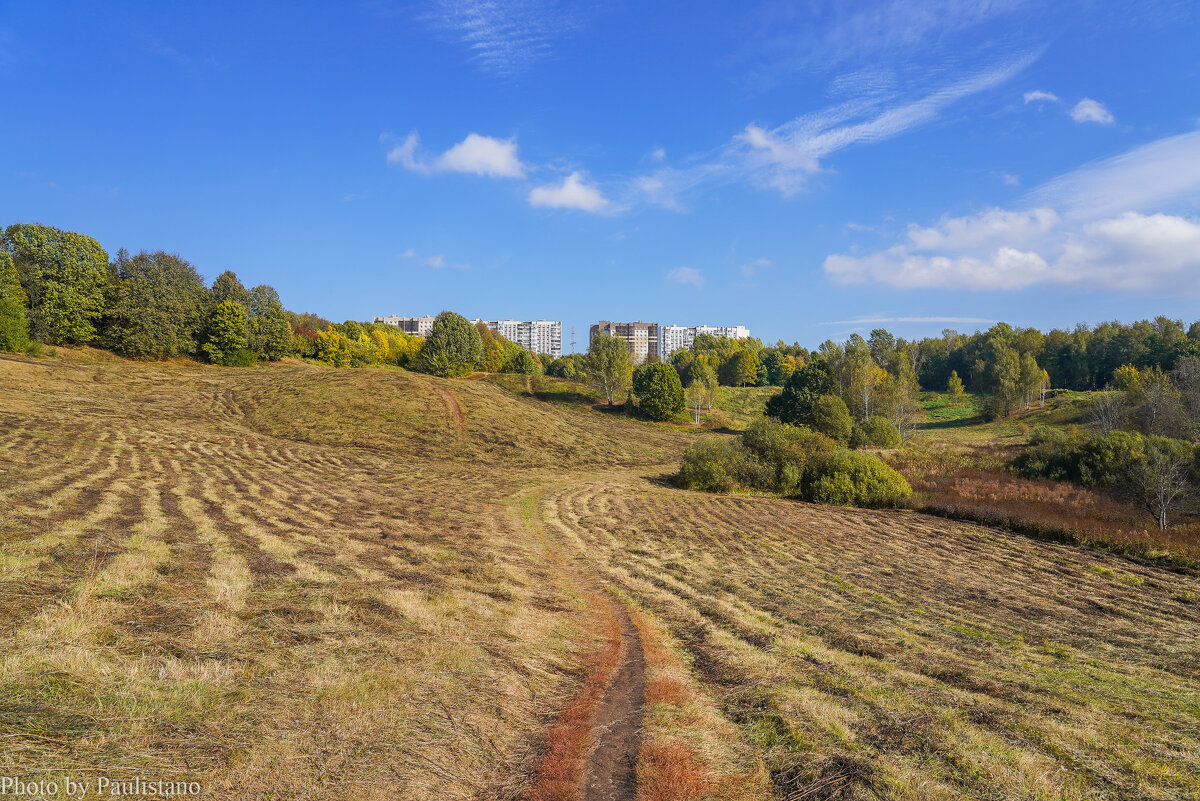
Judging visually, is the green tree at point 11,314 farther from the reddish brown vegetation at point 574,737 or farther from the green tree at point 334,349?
the reddish brown vegetation at point 574,737

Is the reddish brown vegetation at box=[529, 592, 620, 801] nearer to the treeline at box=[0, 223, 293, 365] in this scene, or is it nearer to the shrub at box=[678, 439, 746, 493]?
the shrub at box=[678, 439, 746, 493]

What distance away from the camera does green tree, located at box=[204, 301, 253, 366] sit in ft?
270

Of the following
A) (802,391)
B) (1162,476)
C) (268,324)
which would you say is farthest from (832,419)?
(268,324)

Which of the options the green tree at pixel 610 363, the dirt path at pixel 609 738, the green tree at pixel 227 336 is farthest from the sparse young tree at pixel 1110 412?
the green tree at pixel 227 336

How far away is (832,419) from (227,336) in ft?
298

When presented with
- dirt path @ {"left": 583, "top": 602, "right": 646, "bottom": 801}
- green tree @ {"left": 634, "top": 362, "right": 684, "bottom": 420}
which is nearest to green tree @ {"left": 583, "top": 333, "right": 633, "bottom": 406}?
green tree @ {"left": 634, "top": 362, "right": 684, "bottom": 420}

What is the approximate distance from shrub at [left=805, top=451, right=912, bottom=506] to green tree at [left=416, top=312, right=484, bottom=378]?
78.8m

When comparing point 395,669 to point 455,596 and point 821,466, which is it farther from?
point 821,466

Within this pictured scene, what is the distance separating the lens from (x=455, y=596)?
12273 mm

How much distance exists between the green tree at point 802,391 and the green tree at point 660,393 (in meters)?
18.5

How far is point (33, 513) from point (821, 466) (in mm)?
42267

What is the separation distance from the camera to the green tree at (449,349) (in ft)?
334

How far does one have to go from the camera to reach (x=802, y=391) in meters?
71.2

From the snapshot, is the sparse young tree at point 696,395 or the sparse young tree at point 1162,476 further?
the sparse young tree at point 696,395
